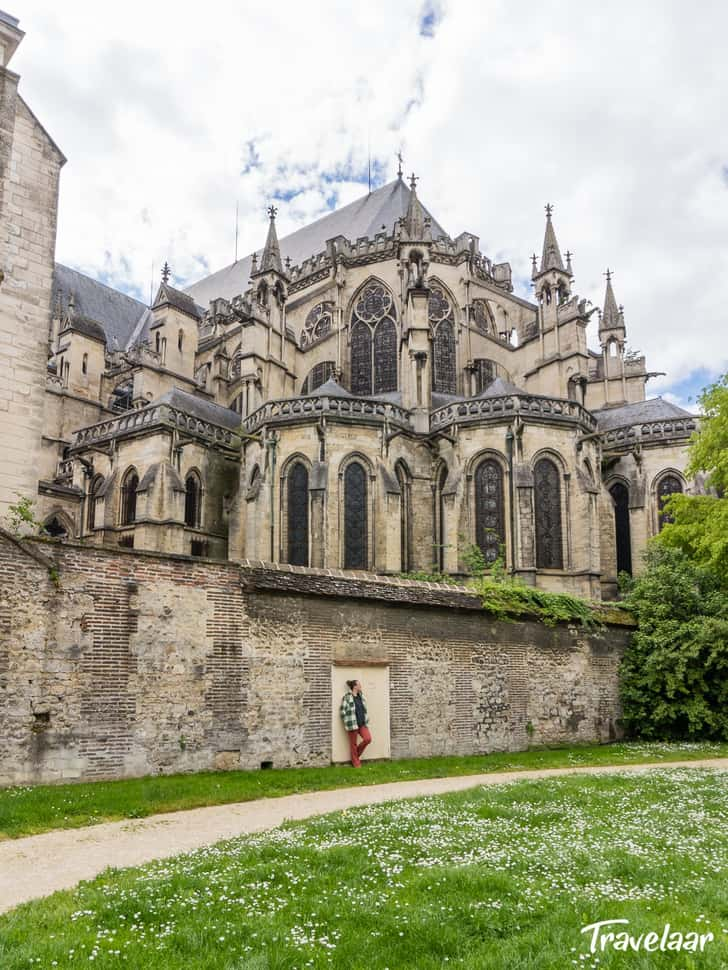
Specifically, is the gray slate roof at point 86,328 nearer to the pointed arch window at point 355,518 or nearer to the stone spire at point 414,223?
the stone spire at point 414,223

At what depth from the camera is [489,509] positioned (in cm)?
2870

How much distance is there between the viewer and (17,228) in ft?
53.5

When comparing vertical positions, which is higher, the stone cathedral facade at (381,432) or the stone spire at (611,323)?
the stone spire at (611,323)

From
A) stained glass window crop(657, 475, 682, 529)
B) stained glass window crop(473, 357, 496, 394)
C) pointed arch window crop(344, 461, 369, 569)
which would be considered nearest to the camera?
pointed arch window crop(344, 461, 369, 569)

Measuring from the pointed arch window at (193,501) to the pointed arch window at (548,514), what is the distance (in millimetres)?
12376

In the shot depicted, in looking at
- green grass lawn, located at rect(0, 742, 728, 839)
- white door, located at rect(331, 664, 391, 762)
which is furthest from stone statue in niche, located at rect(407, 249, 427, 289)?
white door, located at rect(331, 664, 391, 762)

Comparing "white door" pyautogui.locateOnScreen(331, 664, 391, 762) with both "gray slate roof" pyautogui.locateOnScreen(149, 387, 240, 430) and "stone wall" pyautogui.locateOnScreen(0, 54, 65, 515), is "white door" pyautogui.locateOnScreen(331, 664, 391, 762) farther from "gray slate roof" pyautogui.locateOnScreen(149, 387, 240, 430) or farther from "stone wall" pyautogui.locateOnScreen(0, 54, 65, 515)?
"gray slate roof" pyautogui.locateOnScreen(149, 387, 240, 430)

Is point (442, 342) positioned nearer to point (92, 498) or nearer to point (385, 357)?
point (385, 357)

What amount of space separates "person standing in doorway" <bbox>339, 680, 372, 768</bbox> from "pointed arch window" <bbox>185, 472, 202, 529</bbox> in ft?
58.0

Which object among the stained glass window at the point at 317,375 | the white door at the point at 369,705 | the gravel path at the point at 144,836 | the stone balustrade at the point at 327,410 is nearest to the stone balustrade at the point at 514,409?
the stone balustrade at the point at 327,410

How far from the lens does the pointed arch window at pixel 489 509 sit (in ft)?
92.4

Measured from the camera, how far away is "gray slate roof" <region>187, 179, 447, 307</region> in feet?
143

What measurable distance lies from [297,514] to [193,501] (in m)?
4.77

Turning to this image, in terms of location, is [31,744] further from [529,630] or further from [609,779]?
[529,630]
